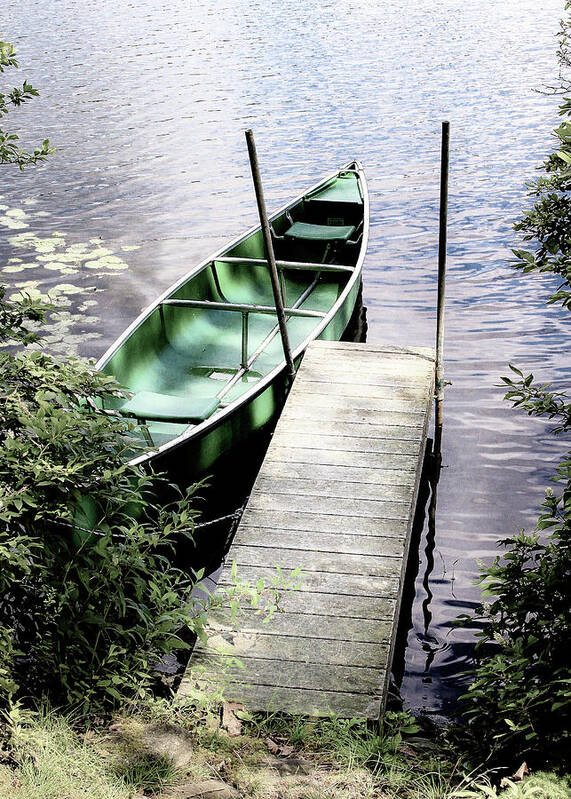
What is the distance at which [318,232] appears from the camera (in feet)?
33.0

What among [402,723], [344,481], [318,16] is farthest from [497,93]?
[402,723]

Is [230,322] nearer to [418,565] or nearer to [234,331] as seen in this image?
[234,331]

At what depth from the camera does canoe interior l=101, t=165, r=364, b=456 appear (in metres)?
6.70

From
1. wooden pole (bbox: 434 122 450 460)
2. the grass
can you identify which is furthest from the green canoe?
the grass

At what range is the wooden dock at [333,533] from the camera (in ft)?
14.0

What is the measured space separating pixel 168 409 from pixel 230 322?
310cm

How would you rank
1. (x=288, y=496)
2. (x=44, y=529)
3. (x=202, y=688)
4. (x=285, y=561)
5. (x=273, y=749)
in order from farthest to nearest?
1. (x=288, y=496)
2. (x=285, y=561)
3. (x=202, y=688)
4. (x=273, y=749)
5. (x=44, y=529)

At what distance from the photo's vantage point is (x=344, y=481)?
19.1 ft

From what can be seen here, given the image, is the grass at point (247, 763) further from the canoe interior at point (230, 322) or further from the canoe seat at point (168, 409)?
the canoe interior at point (230, 322)

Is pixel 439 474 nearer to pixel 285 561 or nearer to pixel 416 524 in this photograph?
pixel 416 524

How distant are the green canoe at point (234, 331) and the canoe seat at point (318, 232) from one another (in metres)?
0.01

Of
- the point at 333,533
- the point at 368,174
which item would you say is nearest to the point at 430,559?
the point at 333,533

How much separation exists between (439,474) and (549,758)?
4.44 metres

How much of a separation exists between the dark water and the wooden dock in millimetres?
919
